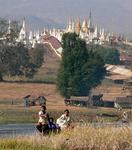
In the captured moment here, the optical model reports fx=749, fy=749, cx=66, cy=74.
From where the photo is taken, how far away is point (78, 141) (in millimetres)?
21094

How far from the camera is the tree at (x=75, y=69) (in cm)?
8244

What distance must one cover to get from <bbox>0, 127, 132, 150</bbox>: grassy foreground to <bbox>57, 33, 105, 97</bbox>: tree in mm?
59367

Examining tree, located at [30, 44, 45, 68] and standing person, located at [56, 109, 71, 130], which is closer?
standing person, located at [56, 109, 71, 130]

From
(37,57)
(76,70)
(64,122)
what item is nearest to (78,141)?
(64,122)

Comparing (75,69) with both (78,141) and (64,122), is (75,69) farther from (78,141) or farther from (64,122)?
(78,141)

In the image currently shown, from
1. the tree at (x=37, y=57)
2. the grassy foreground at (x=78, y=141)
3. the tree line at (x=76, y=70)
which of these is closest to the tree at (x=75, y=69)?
the tree line at (x=76, y=70)

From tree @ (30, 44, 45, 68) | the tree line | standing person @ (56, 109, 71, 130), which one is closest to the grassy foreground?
standing person @ (56, 109, 71, 130)

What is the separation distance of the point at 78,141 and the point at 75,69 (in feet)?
209

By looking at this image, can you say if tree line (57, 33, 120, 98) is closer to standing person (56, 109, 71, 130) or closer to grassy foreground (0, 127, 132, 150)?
standing person (56, 109, 71, 130)

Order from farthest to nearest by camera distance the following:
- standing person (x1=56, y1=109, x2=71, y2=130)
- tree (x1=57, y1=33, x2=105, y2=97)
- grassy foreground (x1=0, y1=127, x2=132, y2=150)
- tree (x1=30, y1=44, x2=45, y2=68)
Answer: tree (x1=30, y1=44, x2=45, y2=68) → tree (x1=57, y1=33, x2=105, y2=97) → standing person (x1=56, y1=109, x2=71, y2=130) → grassy foreground (x1=0, y1=127, x2=132, y2=150)

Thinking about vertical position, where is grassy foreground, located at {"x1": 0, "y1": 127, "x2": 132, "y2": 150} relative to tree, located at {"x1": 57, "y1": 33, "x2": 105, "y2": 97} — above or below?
above

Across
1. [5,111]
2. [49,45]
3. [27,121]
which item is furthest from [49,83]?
[49,45]

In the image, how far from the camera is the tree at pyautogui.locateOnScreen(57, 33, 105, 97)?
82.4m

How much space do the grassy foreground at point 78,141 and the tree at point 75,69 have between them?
195ft
